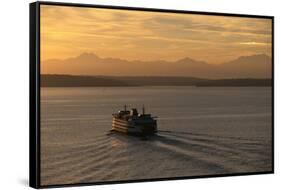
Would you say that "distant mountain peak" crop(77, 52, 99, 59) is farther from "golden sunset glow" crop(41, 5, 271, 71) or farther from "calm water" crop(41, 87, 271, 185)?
"calm water" crop(41, 87, 271, 185)

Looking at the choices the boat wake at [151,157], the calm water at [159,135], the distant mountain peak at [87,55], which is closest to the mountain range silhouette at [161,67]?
the distant mountain peak at [87,55]

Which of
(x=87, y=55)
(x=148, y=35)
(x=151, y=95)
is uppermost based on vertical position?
(x=148, y=35)

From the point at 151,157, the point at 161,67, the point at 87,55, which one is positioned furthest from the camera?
the point at 161,67

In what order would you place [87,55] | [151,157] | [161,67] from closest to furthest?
[87,55], [151,157], [161,67]

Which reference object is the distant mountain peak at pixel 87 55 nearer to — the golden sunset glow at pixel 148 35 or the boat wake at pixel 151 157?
the golden sunset glow at pixel 148 35

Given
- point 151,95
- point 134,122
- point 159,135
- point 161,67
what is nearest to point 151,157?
point 159,135

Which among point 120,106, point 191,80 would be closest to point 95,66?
point 120,106

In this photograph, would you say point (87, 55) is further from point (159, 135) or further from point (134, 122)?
point (159, 135)

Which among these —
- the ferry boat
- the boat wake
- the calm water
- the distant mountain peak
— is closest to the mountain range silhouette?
the distant mountain peak
